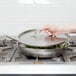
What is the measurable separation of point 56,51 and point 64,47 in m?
0.06

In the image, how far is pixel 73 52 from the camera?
1.11 meters

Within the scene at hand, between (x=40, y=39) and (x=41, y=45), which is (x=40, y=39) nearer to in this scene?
(x=40, y=39)

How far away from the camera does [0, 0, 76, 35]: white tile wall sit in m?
1.36

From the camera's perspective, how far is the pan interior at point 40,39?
1039 mm

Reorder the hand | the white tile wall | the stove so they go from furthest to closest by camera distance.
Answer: the white tile wall
the hand
the stove

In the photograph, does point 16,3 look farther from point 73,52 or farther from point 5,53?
point 73,52

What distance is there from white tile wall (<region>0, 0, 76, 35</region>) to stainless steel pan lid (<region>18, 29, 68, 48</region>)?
0.61 ft

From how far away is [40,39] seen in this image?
1117 millimetres

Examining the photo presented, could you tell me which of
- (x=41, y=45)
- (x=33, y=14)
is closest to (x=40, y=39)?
(x=41, y=45)

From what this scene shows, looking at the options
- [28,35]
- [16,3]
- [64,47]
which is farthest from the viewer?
[16,3]

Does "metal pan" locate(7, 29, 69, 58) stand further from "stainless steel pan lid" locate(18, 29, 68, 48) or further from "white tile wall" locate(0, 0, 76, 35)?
"white tile wall" locate(0, 0, 76, 35)

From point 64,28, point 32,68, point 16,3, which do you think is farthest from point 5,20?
point 32,68

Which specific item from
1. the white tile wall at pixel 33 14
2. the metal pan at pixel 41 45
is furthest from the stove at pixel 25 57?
the white tile wall at pixel 33 14

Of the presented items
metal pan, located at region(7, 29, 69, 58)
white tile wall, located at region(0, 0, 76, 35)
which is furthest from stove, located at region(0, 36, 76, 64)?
white tile wall, located at region(0, 0, 76, 35)
